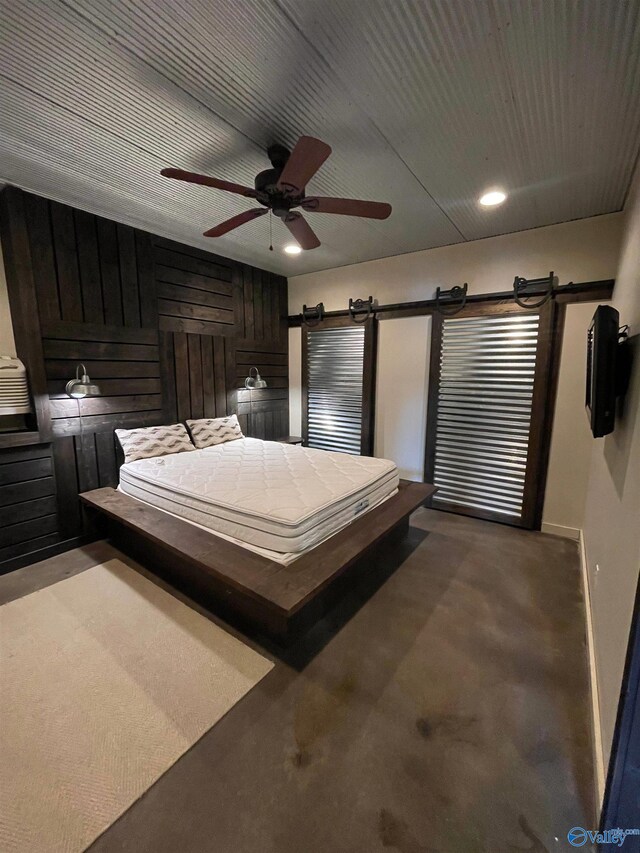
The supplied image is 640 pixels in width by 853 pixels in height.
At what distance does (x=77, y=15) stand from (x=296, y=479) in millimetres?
2601

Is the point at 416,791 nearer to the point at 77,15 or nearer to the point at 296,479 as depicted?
the point at 296,479

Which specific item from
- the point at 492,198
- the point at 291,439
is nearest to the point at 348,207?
the point at 492,198

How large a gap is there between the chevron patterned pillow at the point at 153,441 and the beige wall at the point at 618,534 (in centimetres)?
353

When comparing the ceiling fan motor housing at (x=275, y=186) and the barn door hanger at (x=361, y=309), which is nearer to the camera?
the ceiling fan motor housing at (x=275, y=186)

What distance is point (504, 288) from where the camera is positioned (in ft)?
11.4

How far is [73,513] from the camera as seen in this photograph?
3.13 metres

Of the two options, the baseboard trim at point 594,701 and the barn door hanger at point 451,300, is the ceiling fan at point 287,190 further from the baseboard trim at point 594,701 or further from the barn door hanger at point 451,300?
the baseboard trim at point 594,701

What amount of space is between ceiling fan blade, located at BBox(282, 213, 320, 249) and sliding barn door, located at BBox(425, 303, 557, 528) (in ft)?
6.01

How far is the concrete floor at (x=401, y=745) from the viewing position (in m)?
1.20

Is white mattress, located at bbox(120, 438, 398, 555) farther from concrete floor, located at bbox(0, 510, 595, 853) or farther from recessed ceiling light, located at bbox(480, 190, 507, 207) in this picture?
recessed ceiling light, located at bbox(480, 190, 507, 207)

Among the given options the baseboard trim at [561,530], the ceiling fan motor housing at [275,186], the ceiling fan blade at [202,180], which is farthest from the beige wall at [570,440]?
the ceiling fan blade at [202,180]

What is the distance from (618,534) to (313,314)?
13.4 feet

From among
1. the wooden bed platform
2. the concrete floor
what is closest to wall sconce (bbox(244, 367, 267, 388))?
the wooden bed platform

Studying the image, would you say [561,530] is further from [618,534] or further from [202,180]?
[202,180]
